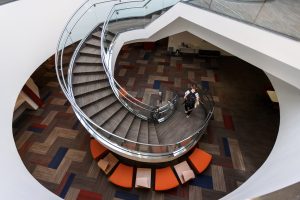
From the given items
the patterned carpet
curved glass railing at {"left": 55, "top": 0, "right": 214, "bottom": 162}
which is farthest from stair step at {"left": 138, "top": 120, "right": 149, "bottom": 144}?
the patterned carpet

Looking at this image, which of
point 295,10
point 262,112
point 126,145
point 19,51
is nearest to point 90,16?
point 19,51

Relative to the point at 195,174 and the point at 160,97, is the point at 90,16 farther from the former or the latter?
the point at 195,174

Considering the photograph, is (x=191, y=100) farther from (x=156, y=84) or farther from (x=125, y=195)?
(x=125, y=195)

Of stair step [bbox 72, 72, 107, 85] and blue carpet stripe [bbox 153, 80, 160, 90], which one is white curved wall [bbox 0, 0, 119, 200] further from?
blue carpet stripe [bbox 153, 80, 160, 90]

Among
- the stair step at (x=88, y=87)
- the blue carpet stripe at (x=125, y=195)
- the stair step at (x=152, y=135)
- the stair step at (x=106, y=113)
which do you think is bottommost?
the blue carpet stripe at (x=125, y=195)

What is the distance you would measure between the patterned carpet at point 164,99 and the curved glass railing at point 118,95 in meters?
0.96

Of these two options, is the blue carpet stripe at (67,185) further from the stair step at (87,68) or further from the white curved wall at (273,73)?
the white curved wall at (273,73)

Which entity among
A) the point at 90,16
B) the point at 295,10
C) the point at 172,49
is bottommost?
the point at 172,49

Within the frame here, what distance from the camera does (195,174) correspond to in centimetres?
541

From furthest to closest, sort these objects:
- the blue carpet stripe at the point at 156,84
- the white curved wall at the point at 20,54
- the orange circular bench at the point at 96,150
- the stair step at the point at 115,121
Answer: the blue carpet stripe at the point at 156,84, the orange circular bench at the point at 96,150, the stair step at the point at 115,121, the white curved wall at the point at 20,54

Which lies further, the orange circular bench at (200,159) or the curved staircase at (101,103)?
the orange circular bench at (200,159)

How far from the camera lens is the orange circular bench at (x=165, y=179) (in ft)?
16.4

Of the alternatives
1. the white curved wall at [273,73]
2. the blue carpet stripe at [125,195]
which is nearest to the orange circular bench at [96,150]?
the blue carpet stripe at [125,195]

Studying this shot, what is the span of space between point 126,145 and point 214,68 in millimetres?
6666
